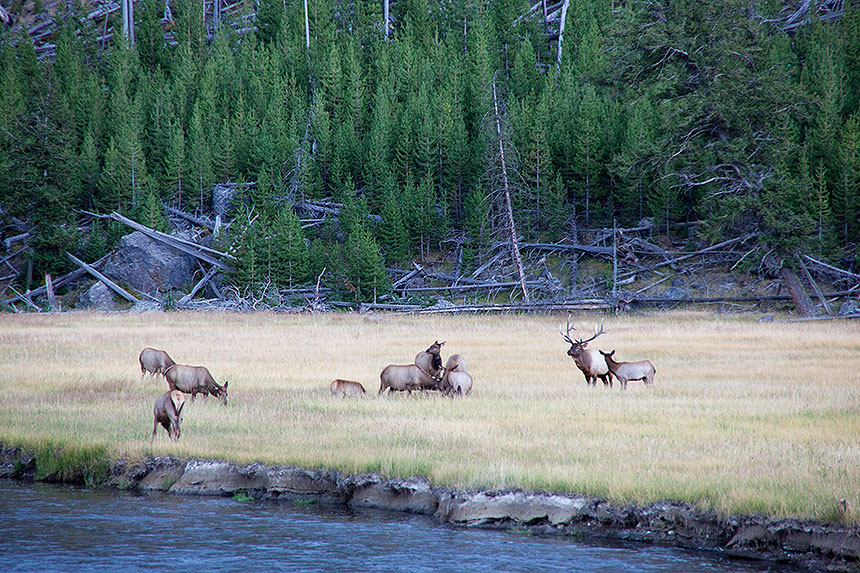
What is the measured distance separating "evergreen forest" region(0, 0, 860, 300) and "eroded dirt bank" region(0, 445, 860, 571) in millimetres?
29903

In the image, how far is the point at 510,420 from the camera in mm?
14828

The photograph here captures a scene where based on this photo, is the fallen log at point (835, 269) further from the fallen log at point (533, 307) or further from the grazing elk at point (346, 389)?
the grazing elk at point (346, 389)

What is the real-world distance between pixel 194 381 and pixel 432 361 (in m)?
5.10

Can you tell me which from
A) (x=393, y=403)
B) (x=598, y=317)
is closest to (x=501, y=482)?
(x=393, y=403)

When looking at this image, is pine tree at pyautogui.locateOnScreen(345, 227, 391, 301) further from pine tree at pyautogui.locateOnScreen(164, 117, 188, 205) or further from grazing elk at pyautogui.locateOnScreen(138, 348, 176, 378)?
grazing elk at pyautogui.locateOnScreen(138, 348, 176, 378)

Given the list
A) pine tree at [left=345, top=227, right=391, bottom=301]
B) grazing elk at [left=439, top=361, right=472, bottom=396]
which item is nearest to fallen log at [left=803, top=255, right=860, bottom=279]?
pine tree at [left=345, top=227, right=391, bottom=301]

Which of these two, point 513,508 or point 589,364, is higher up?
point 589,364

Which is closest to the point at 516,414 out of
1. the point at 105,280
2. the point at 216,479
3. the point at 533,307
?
the point at 216,479

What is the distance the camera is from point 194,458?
41.8ft

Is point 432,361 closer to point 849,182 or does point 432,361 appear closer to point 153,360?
point 153,360

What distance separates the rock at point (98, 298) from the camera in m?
47.2

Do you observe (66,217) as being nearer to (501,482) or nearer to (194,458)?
(194,458)

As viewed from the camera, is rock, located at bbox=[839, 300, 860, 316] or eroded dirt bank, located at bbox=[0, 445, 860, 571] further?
rock, located at bbox=[839, 300, 860, 316]

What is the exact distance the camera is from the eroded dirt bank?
30.4ft
